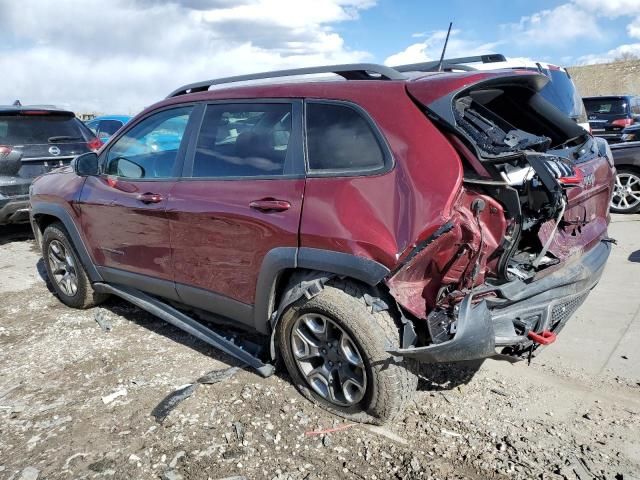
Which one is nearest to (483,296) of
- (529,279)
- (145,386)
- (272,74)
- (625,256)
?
(529,279)

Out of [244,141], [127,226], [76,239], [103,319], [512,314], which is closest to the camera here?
[512,314]

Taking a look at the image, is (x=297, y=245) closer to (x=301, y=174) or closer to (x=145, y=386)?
(x=301, y=174)

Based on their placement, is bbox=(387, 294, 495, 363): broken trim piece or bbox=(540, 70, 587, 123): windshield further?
bbox=(540, 70, 587, 123): windshield

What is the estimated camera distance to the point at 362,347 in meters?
2.75

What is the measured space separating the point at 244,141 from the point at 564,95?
4.63m

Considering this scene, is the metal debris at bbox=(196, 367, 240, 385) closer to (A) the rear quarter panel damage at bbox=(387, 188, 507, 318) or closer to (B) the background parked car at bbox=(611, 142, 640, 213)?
(A) the rear quarter panel damage at bbox=(387, 188, 507, 318)

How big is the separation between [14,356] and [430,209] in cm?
331

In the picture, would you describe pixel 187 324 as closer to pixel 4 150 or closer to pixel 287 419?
pixel 287 419

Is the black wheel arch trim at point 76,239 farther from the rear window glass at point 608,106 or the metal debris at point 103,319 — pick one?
the rear window glass at point 608,106

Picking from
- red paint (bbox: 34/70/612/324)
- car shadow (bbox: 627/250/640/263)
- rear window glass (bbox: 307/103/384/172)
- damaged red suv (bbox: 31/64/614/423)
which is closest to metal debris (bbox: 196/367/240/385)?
damaged red suv (bbox: 31/64/614/423)

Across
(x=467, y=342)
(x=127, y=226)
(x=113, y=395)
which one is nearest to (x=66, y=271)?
(x=127, y=226)

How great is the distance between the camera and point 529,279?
9.54 ft

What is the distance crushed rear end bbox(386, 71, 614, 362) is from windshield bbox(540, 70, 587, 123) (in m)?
3.23

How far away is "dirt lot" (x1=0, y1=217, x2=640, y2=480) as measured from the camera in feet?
8.73
